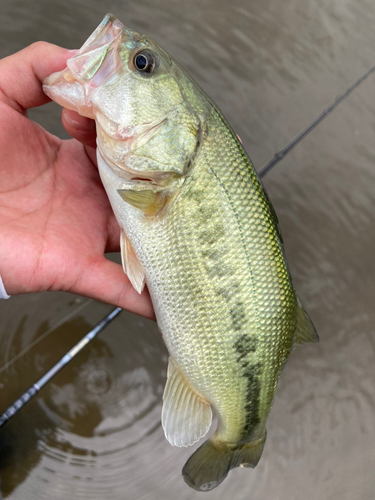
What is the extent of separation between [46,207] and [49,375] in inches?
24.0

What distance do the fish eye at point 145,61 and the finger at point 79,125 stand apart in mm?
217

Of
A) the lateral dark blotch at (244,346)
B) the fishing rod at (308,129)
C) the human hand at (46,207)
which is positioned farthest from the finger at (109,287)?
the fishing rod at (308,129)

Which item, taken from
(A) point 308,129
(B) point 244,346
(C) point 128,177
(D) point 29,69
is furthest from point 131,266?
(A) point 308,129

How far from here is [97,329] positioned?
136 centimetres

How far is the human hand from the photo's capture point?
0.94 meters

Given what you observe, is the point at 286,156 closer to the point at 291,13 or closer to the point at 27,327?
Answer: the point at 291,13

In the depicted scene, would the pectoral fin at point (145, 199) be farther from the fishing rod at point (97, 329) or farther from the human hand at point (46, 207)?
the fishing rod at point (97, 329)

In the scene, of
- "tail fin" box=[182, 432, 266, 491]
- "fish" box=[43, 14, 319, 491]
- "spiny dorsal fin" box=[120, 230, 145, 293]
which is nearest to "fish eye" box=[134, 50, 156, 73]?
"fish" box=[43, 14, 319, 491]

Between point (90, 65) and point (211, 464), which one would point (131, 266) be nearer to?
point (90, 65)

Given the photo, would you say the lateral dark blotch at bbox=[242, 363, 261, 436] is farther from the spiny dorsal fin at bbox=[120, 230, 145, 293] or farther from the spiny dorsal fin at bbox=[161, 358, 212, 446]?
the spiny dorsal fin at bbox=[120, 230, 145, 293]

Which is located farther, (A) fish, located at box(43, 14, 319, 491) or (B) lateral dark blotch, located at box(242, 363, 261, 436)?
(B) lateral dark blotch, located at box(242, 363, 261, 436)

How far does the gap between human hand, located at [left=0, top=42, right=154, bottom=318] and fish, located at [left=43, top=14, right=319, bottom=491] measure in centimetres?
12

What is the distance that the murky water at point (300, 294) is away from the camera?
1408mm

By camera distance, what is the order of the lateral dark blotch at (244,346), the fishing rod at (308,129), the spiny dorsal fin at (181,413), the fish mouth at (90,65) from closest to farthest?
the fish mouth at (90,65), the lateral dark blotch at (244,346), the spiny dorsal fin at (181,413), the fishing rod at (308,129)
